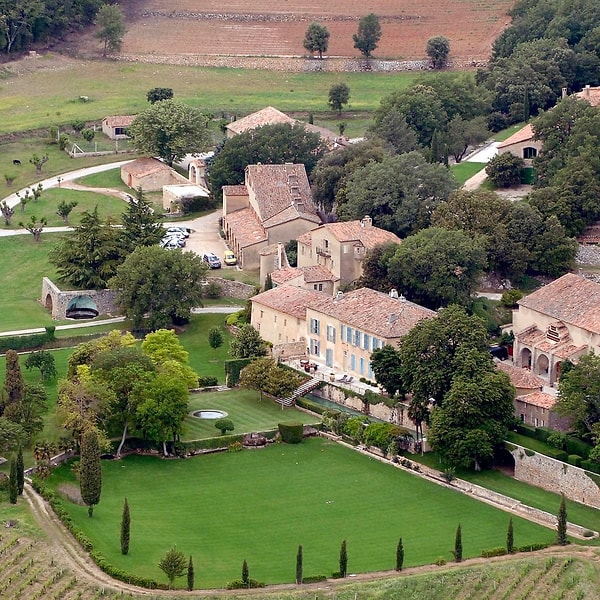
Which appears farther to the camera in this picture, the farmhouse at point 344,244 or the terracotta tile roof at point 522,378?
the farmhouse at point 344,244

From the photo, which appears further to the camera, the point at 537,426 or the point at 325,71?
the point at 325,71

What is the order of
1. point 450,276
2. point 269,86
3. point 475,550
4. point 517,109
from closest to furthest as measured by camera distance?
point 475,550
point 450,276
point 517,109
point 269,86

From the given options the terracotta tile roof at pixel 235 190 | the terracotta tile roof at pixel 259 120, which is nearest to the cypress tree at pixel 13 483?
the terracotta tile roof at pixel 235 190

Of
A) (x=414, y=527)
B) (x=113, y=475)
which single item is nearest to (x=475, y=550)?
(x=414, y=527)

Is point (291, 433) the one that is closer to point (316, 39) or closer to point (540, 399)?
point (540, 399)

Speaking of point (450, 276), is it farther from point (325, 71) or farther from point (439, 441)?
point (325, 71)

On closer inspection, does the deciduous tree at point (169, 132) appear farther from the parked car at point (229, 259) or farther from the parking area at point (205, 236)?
the parked car at point (229, 259)

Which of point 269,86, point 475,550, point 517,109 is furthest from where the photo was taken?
point 269,86
